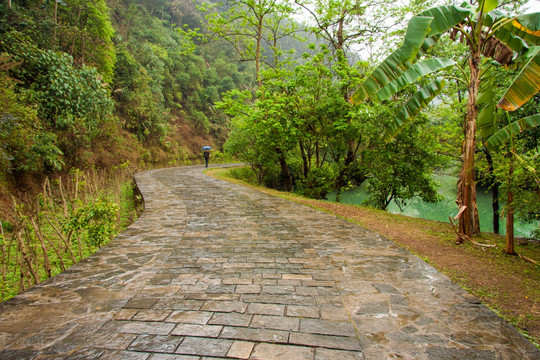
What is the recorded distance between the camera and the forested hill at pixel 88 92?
25.1ft

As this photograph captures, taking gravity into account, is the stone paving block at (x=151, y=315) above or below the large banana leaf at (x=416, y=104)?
below

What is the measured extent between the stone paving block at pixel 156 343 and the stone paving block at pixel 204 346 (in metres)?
0.07

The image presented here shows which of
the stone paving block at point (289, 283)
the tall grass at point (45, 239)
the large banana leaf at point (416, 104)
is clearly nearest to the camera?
the stone paving block at point (289, 283)

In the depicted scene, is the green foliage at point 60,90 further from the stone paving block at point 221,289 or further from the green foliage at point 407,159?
the green foliage at point 407,159

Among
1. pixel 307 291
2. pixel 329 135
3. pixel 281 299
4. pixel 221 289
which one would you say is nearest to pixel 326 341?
pixel 281 299

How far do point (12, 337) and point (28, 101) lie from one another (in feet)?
30.6

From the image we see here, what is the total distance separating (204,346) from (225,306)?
0.56 metres

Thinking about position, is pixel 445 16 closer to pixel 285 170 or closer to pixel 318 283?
pixel 318 283

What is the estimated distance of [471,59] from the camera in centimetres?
483

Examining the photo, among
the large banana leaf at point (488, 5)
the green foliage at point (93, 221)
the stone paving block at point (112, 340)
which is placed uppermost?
the large banana leaf at point (488, 5)

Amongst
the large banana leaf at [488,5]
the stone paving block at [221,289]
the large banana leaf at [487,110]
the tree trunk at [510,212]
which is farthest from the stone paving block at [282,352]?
the large banana leaf at [488,5]

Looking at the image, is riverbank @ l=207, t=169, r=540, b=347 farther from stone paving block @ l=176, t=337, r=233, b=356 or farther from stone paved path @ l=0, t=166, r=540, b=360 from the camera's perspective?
stone paving block @ l=176, t=337, r=233, b=356

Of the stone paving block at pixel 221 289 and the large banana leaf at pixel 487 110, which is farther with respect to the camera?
the large banana leaf at pixel 487 110

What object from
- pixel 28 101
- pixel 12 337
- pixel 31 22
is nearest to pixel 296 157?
pixel 28 101
